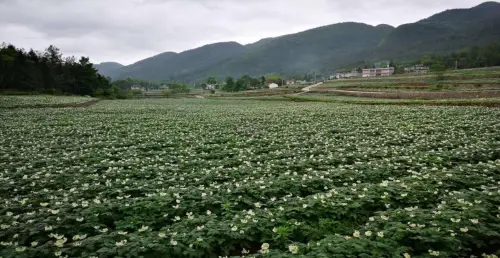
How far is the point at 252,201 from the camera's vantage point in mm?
8648

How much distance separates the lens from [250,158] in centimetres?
1366

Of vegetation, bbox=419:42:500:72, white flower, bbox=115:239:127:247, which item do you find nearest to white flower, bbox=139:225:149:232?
white flower, bbox=115:239:127:247

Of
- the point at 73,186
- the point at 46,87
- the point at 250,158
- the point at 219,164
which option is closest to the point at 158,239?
the point at 73,186

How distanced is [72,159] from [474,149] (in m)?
18.5

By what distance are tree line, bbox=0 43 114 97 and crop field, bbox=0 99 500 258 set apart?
8980 centimetres

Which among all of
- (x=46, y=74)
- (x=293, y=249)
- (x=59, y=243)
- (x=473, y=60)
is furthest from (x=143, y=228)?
(x=473, y=60)

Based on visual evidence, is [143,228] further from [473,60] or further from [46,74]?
[473,60]

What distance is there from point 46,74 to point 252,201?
370 feet

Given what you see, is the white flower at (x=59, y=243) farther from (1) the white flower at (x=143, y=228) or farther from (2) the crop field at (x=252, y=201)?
(1) the white flower at (x=143, y=228)

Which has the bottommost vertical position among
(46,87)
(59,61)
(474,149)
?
(474,149)

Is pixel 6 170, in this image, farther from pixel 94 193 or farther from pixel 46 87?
pixel 46 87

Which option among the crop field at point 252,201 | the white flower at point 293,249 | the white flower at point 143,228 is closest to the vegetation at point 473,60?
the crop field at point 252,201

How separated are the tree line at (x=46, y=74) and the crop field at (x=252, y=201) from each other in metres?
89.8

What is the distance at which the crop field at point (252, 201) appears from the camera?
236 inches
